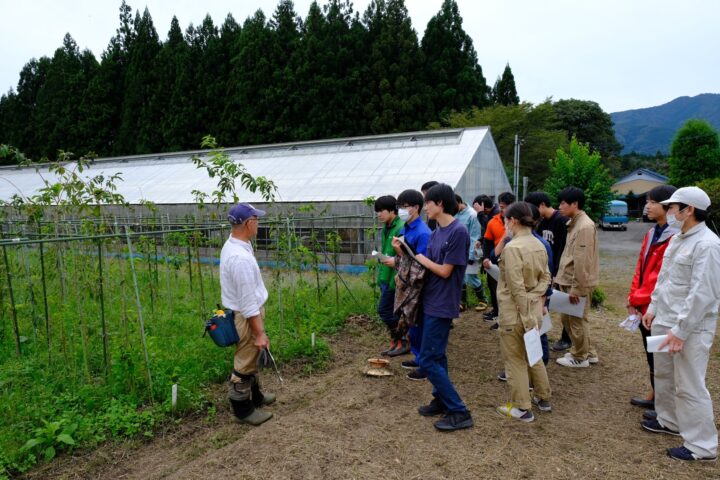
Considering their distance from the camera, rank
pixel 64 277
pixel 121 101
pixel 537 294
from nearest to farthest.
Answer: pixel 537 294 < pixel 64 277 < pixel 121 101

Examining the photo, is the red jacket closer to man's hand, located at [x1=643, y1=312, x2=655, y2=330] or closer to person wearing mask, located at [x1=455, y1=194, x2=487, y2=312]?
man's hand, located at [x1=643, y1=312, x2=655, y2=330]

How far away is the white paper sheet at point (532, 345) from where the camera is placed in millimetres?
3273

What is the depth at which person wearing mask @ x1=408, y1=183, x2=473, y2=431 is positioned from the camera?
3.27 m

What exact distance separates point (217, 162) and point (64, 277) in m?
2.14

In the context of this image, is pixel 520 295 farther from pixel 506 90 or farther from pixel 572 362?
pixel 506 90

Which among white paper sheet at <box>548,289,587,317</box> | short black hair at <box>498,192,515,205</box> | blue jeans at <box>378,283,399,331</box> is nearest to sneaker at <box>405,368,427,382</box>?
blue jeans at <box>378,283,399,331</box>

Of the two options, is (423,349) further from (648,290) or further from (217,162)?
(217,162)

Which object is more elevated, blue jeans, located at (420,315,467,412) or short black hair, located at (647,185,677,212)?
short black hair, located at (647,185,677,212)

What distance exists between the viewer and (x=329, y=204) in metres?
11.6

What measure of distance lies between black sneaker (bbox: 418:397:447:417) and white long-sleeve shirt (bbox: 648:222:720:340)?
5.73 ft

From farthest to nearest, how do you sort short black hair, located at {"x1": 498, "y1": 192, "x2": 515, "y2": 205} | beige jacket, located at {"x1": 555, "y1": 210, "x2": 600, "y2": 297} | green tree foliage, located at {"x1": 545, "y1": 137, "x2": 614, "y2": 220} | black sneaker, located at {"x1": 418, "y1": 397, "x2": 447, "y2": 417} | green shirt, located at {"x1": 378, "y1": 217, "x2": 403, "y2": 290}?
green tree foliage, located at {"x1": 545, "y1": 137, "x2": 614, "y2": 220}, short black hair, located at {"x1": 498, "y1": 192, "x2": 515, "y2": 205}, green shirt, located at {"x1": 378, "y1": 217, "x2": 403, "y2": 290}, beige jacket, located at {"x1": 555, "y1": 210, "x2": 600, "y2": 297}, black sneaker, located at {"x1": 418, "y1": 397, "x2": 447, "y2": 417}

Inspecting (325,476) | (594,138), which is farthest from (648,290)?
(594,138)

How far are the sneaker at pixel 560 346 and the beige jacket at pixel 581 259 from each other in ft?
3.66

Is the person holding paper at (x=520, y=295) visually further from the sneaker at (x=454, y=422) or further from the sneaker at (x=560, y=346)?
the sneaker at (x=560, y=346)
